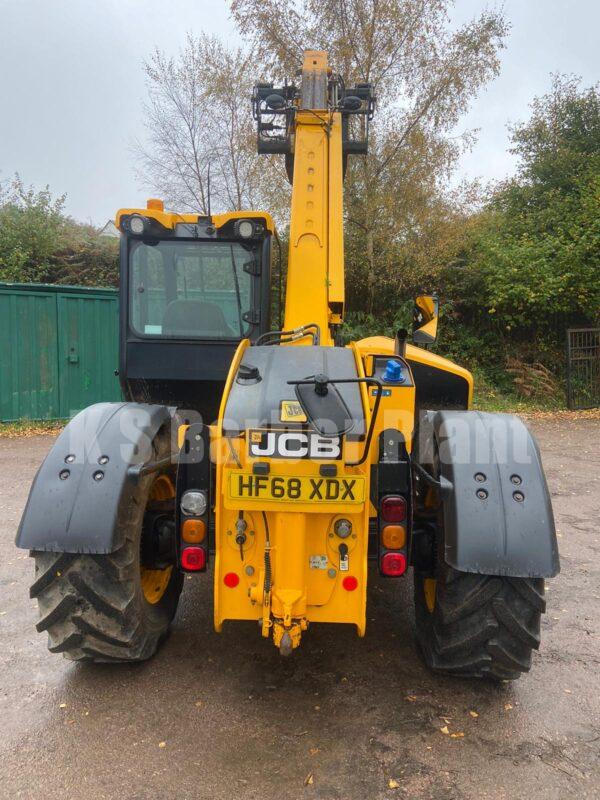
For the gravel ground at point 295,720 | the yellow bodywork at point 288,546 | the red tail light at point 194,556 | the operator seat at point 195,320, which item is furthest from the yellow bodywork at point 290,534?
the operator seat at point 195,320

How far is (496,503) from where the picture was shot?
260cm

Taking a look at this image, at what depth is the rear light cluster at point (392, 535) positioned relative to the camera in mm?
2750

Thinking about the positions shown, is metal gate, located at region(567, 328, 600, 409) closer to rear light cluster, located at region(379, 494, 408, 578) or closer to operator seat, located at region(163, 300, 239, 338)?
operator seat, located at region(163, 300, 239, 338)

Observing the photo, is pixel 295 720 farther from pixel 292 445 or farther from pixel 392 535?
pixel 292 445

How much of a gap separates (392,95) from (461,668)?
42.0 ft

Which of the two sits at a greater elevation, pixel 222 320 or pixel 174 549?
pixel 222 320

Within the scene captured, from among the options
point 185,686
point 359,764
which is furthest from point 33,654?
point 359,764

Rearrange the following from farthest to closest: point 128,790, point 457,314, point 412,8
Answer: point 457,314, point 412,8, point 128,790

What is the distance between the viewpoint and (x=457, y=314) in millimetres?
14477

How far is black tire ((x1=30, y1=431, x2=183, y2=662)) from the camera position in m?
2.71

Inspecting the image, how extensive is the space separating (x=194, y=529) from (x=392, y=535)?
3.00 ft

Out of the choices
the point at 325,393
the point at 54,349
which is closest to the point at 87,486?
the point at 325,393

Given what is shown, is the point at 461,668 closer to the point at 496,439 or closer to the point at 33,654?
the point at 496,439

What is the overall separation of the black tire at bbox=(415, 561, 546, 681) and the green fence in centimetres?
877
